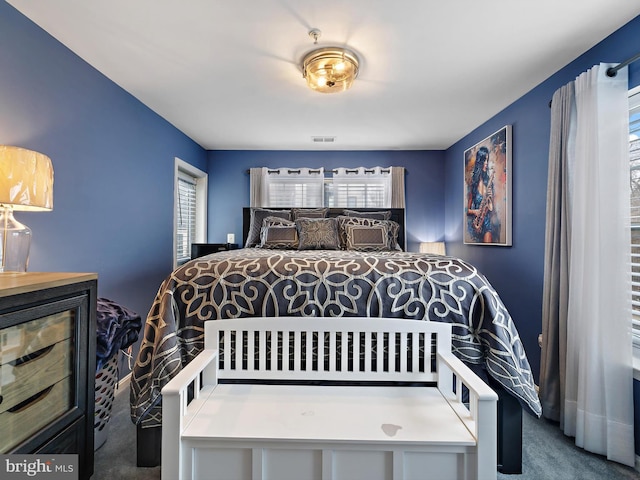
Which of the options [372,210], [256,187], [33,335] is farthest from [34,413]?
[372,210]

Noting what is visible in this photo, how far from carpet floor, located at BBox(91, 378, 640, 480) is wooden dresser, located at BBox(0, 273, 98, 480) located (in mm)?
251

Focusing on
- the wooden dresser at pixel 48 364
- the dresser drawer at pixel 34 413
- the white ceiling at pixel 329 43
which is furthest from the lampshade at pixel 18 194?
the white ceiling at pixel 329 43

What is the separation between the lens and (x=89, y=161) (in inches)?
86.4

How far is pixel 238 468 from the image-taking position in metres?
1.17

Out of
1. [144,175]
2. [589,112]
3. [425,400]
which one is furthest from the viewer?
[144,175]

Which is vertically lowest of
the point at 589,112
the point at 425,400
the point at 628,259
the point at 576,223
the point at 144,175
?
the point at 425,400

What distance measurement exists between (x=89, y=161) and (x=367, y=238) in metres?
2.31

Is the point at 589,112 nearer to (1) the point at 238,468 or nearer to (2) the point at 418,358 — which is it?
(2) the point at 418,358

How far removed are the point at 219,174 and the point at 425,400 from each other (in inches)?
152

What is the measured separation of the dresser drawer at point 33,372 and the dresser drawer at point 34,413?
2 centimetres

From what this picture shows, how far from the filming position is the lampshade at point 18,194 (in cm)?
129

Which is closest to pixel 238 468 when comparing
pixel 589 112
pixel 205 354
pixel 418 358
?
pixel 205 354

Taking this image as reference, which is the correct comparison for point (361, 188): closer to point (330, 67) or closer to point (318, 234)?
point (318, 234)

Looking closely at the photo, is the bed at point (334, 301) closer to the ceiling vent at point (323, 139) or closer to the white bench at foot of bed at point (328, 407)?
the white bench at foot of bed at point (328, 407)
